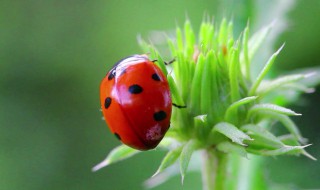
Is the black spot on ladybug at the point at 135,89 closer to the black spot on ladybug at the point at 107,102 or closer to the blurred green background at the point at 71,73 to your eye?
the black spot on ladybug at the point at 107,102

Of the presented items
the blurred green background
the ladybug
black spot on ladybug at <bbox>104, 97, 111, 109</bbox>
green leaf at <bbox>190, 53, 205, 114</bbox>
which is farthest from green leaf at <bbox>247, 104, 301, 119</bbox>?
the blurred green background

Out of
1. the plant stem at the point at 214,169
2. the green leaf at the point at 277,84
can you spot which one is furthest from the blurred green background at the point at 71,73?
the green leaf at the point at 277,84

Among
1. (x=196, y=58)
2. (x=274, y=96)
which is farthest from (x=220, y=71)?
(x=274, y=96)

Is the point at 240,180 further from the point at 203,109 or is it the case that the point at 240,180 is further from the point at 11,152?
the point at 11,152

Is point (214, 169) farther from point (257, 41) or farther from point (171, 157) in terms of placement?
point (257, 41)

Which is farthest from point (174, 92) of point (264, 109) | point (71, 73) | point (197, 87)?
point (71, 73)
